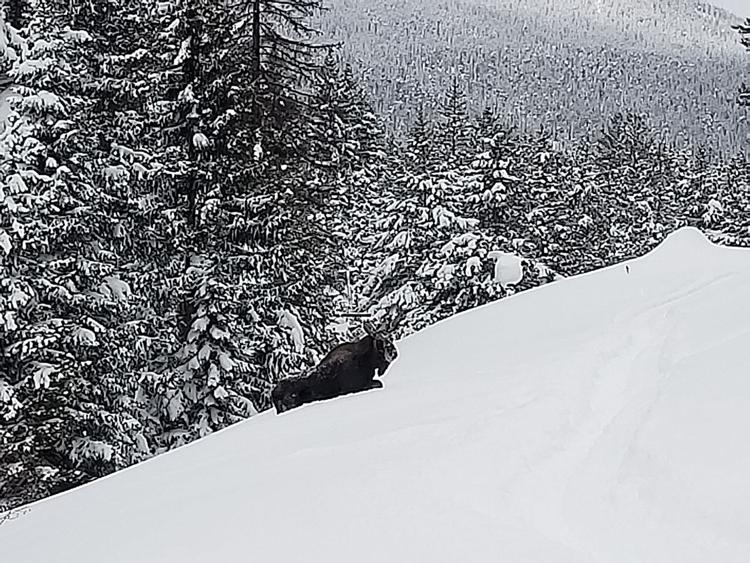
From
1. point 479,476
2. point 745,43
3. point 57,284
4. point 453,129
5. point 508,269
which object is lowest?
point 508,269

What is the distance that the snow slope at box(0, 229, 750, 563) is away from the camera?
3113 mm

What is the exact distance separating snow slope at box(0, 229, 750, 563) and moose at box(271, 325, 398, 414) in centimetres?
43

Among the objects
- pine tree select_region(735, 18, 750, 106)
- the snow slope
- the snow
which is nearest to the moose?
the snow slope

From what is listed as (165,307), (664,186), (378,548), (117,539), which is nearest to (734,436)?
(378,548)

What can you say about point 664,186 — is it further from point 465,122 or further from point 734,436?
point 734,436

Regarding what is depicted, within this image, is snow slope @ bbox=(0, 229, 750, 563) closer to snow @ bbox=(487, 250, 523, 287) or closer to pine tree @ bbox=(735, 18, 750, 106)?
snow @ bbox=(487, 250, 523, 287)

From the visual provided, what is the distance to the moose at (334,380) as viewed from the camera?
7.42 m

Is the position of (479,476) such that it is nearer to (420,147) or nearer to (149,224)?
(149,224)

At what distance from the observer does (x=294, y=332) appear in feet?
42.2

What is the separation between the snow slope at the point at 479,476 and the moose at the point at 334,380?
431 millimetres

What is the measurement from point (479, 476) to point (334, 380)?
3750 millimetres

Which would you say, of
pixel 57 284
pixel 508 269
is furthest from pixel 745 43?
pixel 57 284

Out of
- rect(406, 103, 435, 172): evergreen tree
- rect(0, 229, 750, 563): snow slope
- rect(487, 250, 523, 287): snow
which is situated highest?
rect(0, 229, 750, 563): snow slope

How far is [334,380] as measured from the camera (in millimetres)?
7426
